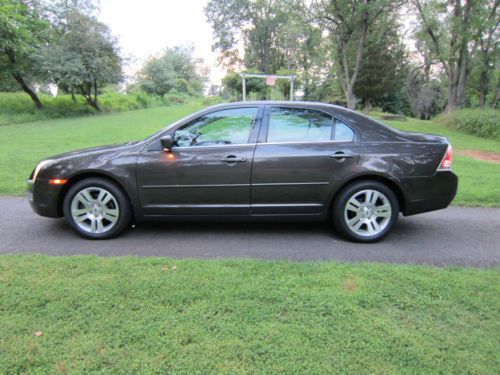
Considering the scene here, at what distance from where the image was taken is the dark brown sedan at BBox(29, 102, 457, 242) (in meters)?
3.99

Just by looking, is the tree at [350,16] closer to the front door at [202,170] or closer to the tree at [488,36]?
the tree at [488,36]

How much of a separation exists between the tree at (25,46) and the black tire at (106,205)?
19.2m

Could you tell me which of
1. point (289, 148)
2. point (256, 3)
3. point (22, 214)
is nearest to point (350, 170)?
point (289, 148)

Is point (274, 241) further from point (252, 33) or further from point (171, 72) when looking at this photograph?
point (171, 72)

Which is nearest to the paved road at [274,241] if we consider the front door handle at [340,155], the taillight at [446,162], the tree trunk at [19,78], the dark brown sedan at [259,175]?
the dark brown sedan at [259,175]

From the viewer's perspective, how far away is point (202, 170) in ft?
13.1

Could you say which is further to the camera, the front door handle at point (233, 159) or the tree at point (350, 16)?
the tree at point (350, 16)

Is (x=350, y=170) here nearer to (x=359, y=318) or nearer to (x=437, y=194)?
(x=437, y=194)

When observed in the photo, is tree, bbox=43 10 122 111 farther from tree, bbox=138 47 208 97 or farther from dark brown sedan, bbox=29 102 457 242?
tree, bbox=138 47 208 97

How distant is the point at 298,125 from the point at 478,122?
653 inches

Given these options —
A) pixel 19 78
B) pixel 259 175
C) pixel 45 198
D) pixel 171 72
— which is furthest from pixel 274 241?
pixel 171 72

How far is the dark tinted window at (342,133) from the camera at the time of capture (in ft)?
13.4

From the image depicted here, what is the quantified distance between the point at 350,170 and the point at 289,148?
72cm

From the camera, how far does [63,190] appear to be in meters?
4.13
